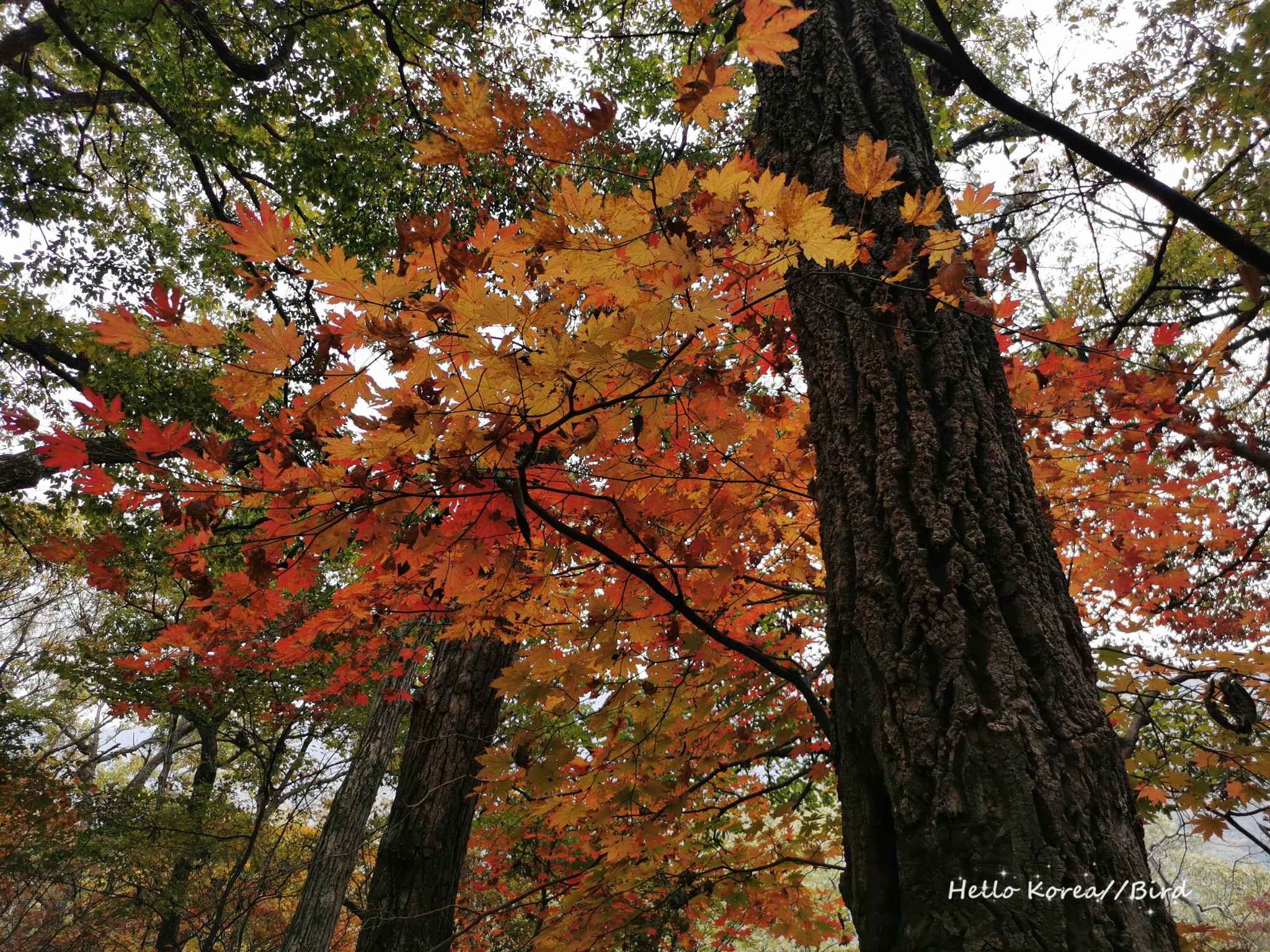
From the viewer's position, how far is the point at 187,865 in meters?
7.40

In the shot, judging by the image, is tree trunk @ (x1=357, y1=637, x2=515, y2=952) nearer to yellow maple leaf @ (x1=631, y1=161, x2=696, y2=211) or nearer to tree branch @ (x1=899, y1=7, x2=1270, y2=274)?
yellow maple leaf @ (x1=631, y1=161, x2=696, y2=211)

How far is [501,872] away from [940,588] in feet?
20.7

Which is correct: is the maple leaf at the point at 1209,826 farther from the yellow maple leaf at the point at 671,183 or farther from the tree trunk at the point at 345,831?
the tree trunk at the point at 345,831

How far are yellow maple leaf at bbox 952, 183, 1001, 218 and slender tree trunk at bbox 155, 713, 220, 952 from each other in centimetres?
582

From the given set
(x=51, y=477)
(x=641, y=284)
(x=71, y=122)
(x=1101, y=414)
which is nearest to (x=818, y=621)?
(x=1101, y=414)

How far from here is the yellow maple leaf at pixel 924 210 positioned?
1.53 metres

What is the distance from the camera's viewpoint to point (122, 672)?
18.7ft

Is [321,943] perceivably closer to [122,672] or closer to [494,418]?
[122,672]

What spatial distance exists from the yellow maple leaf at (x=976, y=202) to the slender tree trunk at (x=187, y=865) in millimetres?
5824

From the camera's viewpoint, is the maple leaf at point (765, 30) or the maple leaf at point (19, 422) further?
the maple leaf at point (19, 422)

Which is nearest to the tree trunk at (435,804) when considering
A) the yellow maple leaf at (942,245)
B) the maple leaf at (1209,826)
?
the yellow maple leaf at (942,245)

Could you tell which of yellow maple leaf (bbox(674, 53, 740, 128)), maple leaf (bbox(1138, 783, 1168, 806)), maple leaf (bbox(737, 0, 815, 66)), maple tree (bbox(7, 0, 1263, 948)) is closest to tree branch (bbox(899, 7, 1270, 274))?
maple tree (bbox(7, 0, 1263, 948))

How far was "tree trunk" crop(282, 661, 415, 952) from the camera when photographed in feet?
12.5

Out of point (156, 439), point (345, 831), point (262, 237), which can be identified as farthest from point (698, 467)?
point (345, 831)
